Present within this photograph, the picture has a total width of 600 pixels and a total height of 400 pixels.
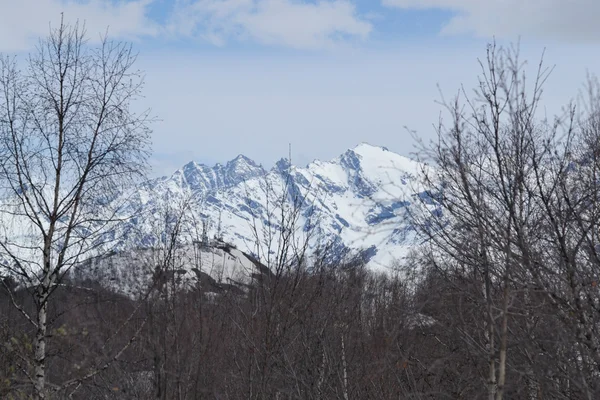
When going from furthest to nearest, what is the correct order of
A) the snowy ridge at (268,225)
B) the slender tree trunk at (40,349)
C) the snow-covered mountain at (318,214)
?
the slender tree trunk at (40,349), the snowy ridge at (268,225), the snow-covered mountain at (318,214)

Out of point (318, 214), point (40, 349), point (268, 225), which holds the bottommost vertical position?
point (40, 349)

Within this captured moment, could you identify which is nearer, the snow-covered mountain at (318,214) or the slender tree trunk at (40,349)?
the snow-covered mountain at (318,214)

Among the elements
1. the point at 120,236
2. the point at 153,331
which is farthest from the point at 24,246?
the point at 153,331

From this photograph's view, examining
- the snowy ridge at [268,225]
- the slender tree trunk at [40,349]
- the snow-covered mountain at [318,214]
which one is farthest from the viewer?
the slender tree trunk at [40,349]

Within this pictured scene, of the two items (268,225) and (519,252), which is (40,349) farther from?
(519,252)

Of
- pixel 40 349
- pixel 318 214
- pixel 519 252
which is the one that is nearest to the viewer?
pixel 519 252

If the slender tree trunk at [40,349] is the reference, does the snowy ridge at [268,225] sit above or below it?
above

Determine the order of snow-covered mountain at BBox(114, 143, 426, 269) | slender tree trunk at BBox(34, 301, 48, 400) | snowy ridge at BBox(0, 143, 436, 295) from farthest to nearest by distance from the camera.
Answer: slender tree trunk at BBox(34, 301, 48, 400)
snowy ridge at BBox(0, 143, 436, 295)
snow-covered mountain at BBox(114, 143, 426, 269)

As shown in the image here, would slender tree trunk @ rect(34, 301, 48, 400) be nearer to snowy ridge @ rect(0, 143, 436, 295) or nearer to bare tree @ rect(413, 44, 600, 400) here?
snowy ridge @ rect(0, 143, 436, 295)

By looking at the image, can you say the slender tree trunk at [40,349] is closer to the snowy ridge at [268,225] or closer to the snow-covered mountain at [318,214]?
the snowy ridge at [268,225]

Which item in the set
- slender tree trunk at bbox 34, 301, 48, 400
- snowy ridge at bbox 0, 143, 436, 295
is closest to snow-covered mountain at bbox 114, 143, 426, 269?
snowy ridge at bbox 0, 143, 436, 295

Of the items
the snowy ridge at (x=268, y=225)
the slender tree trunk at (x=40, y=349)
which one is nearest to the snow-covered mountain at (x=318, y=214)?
the snowy ridge at (x=268, y=225)

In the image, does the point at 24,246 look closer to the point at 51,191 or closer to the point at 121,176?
the point at 51,191

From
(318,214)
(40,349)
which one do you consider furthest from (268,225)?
(40,349)
